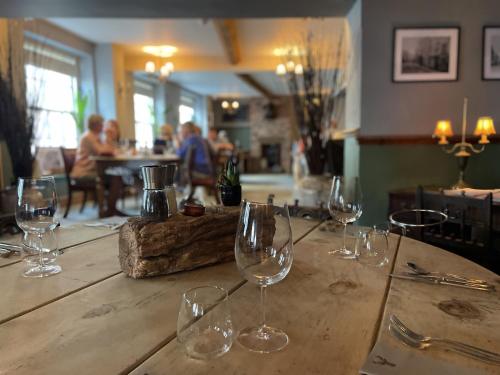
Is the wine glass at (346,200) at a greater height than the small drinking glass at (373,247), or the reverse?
the wine glass at (346,200)

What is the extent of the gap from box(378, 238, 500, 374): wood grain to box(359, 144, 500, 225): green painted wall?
2.26 meters

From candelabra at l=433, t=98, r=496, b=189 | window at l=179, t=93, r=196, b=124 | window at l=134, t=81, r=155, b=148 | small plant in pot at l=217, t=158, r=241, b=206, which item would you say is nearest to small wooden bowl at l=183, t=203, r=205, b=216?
small plant in pot at l=217, t=158, r=241, b=206

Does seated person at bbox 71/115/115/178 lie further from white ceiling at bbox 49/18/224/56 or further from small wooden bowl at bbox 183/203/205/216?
small wooden bowl at bbox 183/203/205/216

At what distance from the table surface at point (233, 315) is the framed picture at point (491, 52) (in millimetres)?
2540

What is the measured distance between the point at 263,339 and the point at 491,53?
125 inches

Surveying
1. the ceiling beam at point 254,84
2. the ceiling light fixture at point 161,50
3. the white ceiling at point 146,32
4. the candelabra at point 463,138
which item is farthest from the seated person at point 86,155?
the ceiling beam at point 254,84

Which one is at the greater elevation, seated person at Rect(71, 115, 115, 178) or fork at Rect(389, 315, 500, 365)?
seated person at Rect(71, 115, 115, 178)

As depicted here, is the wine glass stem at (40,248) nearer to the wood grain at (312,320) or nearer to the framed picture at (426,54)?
the wood grain at (312,320)

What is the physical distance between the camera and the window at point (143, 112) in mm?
8383

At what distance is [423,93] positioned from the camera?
296 cm

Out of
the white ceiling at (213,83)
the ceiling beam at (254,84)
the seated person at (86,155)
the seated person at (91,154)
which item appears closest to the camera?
the seated person at (91,154)

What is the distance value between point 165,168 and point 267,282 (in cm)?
49

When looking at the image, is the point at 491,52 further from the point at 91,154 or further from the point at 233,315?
the point at 91,154

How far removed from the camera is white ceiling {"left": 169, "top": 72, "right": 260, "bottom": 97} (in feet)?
29.5
